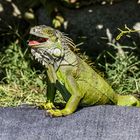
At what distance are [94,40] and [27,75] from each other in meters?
0.70

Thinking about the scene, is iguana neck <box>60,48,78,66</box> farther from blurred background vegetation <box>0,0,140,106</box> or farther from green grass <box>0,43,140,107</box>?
blurred background vegetation <box>0,0,140,106</box>

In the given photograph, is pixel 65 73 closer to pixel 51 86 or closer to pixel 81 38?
pixel 51 86

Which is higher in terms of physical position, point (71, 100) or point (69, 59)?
point (69, 59)

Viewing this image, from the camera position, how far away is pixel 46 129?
2.80 metres

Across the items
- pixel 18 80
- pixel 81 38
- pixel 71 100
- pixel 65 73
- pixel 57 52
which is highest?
pixel 57 52

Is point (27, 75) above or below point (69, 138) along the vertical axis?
below

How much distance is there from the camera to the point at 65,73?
3.06 m

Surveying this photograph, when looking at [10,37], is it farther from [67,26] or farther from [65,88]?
[65,88]

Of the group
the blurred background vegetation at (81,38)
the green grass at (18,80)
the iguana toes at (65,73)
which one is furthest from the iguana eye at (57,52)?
the blurred background vegetation at (81,38)

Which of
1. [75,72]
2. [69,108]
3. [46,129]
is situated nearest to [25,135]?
[46,129]

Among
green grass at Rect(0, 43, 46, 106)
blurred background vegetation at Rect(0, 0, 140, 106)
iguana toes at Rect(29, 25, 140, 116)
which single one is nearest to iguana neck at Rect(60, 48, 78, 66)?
iguana toes at Rect(29, 25, 140, 116)

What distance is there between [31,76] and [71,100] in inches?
61.4

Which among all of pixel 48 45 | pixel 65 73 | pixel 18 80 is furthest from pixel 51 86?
pixel 18 80

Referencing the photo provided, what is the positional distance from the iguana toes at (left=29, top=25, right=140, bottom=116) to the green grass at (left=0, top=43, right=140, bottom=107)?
94 cm
